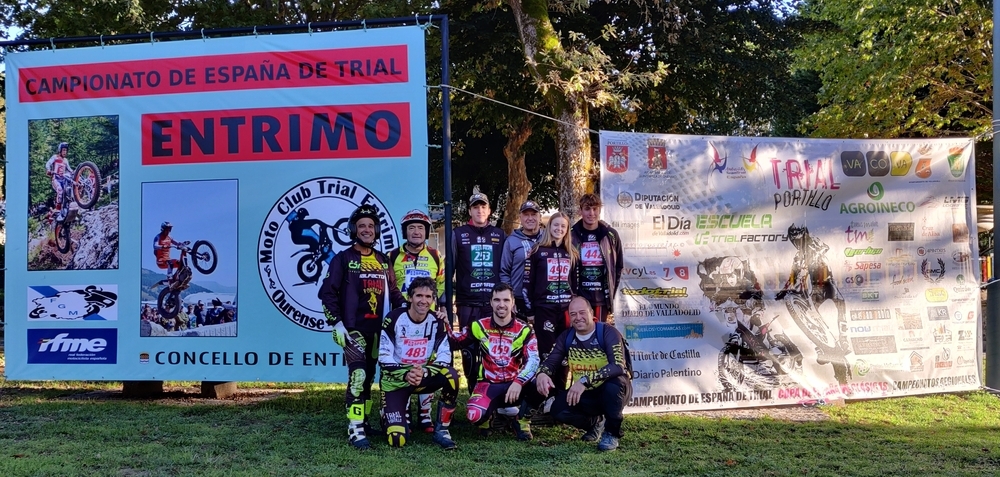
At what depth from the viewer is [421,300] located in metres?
5.72

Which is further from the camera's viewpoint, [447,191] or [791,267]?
[791,267]

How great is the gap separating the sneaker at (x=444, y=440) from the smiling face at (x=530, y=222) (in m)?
1.79

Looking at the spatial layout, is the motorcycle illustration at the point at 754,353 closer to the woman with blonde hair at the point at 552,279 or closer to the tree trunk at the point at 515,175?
the woman with blonde hair at the point at 552,279

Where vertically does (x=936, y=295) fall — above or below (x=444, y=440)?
above

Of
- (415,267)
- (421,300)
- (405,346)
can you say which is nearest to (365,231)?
(415,267)

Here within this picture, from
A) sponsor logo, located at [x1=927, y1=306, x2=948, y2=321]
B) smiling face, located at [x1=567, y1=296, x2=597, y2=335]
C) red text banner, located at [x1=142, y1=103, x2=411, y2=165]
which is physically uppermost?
red text banner, located at [x1=142, y1=103, x2=411, y2=165]

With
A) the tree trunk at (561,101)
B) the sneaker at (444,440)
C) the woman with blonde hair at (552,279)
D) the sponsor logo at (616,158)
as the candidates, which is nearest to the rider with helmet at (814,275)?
the sponsor logo at (616,158)

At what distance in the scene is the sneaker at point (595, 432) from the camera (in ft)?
19.3

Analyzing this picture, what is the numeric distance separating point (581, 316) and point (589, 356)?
30cm

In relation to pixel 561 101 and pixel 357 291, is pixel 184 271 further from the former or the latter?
pixel 561 101

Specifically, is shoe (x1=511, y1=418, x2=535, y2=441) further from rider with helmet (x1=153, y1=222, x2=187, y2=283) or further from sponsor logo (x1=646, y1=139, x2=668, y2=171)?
rider with helmet (x1=153, y1=222, x2=187, y2=283)

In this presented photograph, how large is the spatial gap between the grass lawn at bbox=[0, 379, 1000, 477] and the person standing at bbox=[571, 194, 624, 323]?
1015 mm

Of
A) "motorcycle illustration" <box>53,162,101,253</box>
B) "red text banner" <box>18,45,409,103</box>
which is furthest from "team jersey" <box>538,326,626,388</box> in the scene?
"motorcycle illustration" <box>53,162,101,253</box>

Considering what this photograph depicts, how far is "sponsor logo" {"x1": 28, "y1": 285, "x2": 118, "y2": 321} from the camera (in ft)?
23.5
